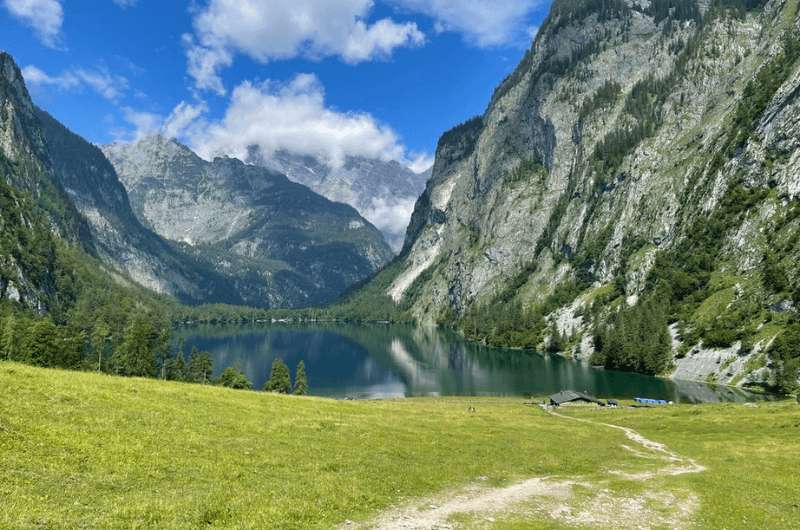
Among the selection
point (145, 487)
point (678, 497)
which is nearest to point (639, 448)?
point (678, 497)

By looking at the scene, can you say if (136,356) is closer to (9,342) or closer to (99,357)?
(99,357)

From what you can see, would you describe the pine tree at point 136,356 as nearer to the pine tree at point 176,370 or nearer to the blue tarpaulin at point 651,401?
the pine tree at point 176,370

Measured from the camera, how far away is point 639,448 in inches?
2136

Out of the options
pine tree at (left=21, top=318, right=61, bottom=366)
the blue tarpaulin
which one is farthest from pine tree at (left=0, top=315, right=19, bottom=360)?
the blue tarpaulin

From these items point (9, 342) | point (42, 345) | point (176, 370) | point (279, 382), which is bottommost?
point (279, 382)

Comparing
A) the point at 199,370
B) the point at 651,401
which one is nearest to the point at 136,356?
the point at 199,370

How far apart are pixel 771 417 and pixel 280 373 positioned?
8794 cm

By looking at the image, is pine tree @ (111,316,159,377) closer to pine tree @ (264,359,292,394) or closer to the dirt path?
pine tree @ (264,359,292,394)

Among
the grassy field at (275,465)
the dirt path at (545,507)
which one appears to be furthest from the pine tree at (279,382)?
the dirt path at (545,507)

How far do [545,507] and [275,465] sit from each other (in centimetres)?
1412

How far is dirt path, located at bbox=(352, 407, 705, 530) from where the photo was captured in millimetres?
23719

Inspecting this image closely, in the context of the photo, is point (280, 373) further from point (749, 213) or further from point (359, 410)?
point (749, 213)

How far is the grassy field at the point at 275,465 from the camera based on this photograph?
782 inches

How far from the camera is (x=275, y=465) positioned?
95.2 ft
